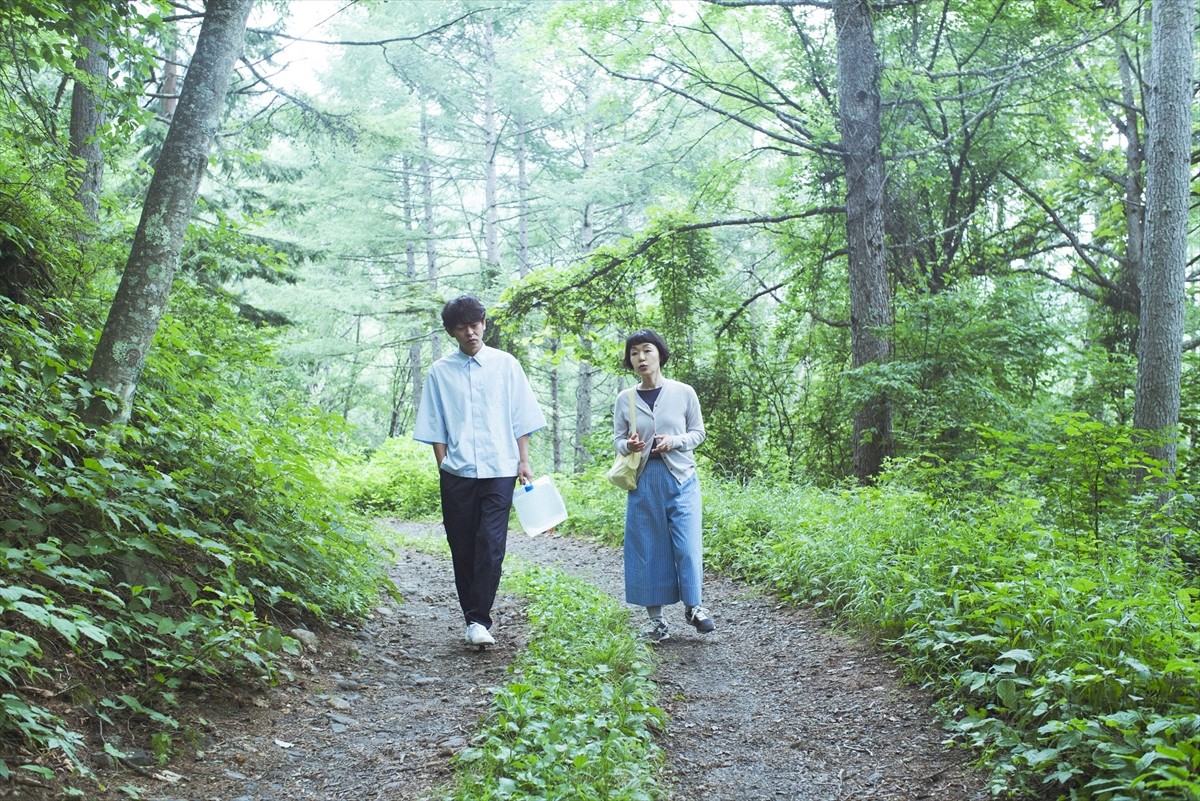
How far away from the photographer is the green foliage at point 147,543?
3258mm

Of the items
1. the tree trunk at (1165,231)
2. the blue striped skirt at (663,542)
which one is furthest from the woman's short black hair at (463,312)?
the tree trunk at (1165,231)

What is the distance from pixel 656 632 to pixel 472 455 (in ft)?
5.72

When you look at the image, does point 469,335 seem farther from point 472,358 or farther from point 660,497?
point 660,497

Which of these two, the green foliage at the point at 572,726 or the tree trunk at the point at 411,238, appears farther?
the tree trunk at the point at 411,238

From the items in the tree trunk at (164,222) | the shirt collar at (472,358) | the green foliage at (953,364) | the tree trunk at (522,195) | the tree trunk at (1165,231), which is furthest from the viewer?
the tree trunk at (522,195)

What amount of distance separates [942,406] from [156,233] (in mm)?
8379

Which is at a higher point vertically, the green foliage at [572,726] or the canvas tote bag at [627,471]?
the canvas tote bag at [627,471]

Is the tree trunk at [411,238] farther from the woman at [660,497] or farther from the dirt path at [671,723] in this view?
the dirt path at [671,723]

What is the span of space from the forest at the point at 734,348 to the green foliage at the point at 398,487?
8 cm

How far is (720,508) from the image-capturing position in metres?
9.41

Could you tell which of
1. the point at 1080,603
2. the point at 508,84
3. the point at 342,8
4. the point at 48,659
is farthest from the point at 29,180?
the point at 508,84

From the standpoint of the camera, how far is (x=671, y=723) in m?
4.18

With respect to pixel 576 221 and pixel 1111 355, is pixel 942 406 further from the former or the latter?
pixel 576 221

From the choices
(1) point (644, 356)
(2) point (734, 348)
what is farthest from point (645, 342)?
(2) point (734, 348)
